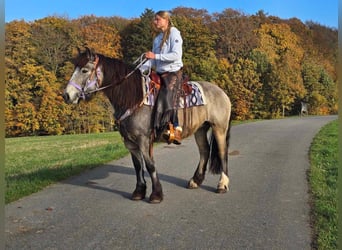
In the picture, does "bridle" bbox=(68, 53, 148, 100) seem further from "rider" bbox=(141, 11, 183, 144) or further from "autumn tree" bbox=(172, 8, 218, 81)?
"autumn tree" bbox=(172, 8, 218, 81)

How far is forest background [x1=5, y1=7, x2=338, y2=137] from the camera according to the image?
35.3 meters

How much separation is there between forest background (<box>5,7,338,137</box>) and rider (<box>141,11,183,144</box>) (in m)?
26.7

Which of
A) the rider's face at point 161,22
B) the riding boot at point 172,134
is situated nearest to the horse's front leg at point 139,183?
the riding boot at point 172,134

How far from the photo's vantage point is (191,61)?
41.4 m

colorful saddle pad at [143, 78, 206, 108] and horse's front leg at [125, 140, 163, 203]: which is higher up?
colorful saddle pad at [143, 78, 206, 108]

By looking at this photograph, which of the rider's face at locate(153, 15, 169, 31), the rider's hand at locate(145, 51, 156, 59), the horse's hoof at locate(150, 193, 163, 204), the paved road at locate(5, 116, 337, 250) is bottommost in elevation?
the paved road at locate(5, 116, 337, 250)

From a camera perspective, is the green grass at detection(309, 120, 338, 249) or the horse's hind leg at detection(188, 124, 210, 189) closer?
the green grass at detection(309, 120, 338, 249)

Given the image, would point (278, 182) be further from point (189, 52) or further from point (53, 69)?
point (189, 52)

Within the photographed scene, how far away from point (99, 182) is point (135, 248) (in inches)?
131

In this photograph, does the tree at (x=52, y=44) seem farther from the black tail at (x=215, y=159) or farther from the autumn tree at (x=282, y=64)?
the black tail at (x=215, y=159)

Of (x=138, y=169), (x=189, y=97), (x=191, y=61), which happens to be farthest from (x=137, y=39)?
(x=138, y=169)

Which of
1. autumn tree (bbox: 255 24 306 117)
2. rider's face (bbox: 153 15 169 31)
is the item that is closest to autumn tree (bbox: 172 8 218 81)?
autumn tree (bbox: 255 24 306 117)

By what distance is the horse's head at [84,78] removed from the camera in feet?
17.1

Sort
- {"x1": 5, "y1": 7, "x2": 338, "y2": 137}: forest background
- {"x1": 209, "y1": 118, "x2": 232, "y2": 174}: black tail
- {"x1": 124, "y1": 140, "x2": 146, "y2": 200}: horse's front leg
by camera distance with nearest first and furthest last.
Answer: {"x1": 124, "y1": 140, "x2": 146, "y2": 200}: horse's front leg < {"x1": 209, "y1": 118, "x2": 232, "y2": 174}: black tail < {"x1": 5, "y1": 7, "x2": 338, "y2": 137}: forest background
